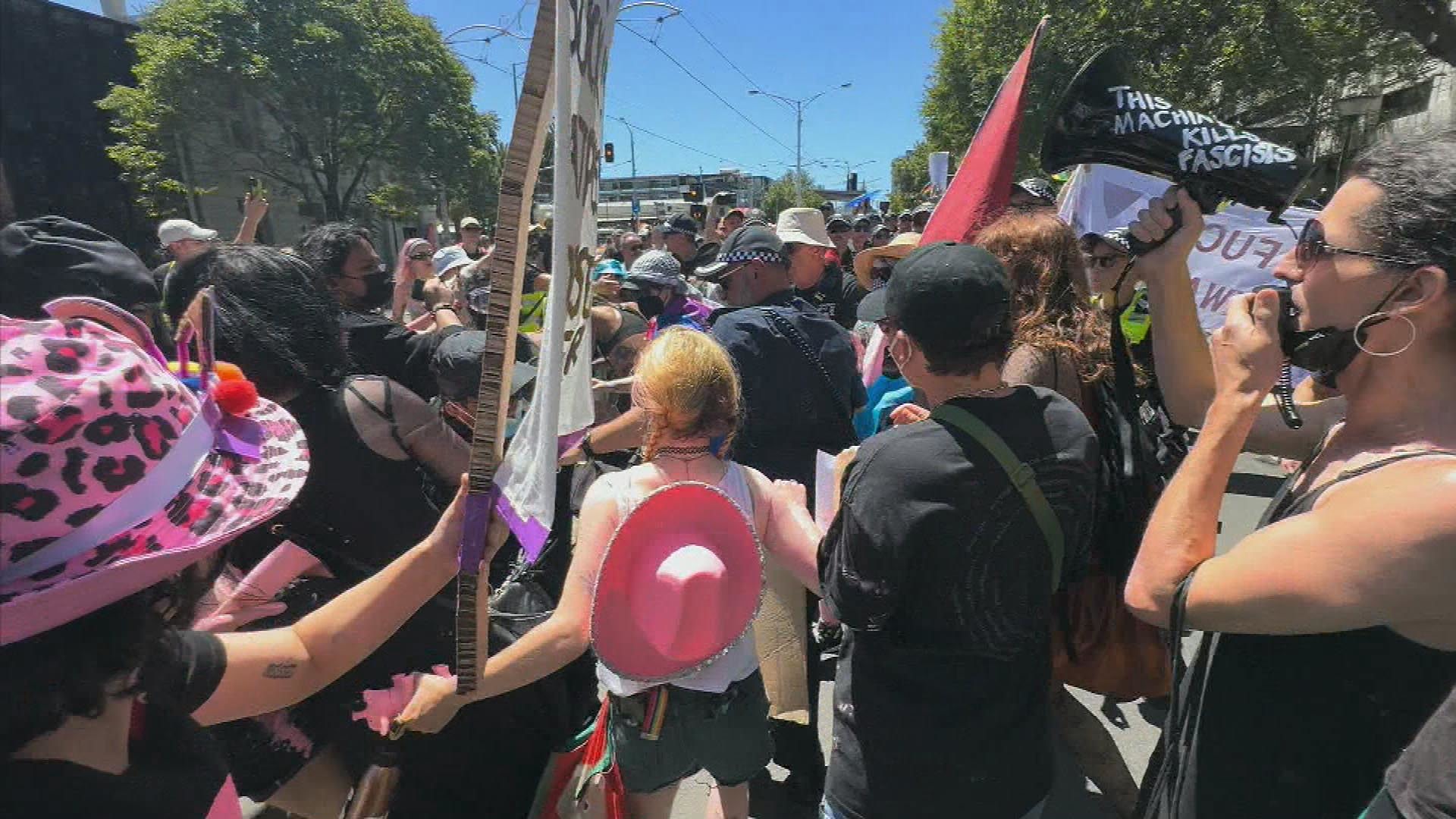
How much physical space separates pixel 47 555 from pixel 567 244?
68cm

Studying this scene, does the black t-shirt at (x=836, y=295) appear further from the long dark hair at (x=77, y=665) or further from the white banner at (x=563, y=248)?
the long dark hair at (x=77, y=665)

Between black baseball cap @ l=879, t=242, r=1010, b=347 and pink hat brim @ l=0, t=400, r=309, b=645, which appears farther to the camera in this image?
black baseball cap @ l=879, t=242, r=1010, b=347

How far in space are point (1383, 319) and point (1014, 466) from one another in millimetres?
595

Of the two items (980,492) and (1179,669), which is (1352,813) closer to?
(1179,669)

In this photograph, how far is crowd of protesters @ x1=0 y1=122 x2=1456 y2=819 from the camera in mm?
890

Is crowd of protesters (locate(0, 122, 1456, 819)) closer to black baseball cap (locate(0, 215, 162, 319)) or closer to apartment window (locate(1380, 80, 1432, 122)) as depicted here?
black baseball cap (locate(0, 215, 162, 319))

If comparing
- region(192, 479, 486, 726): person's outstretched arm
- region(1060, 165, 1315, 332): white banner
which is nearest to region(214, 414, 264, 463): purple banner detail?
region(192, 479, 486, 726): person's outstretched arm

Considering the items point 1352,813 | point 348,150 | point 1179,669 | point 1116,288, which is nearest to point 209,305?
point 1179,669

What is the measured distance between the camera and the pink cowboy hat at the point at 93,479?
751mm

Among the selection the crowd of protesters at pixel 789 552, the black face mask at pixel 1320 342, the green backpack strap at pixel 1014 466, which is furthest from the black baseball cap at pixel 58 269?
the black face mask at pixel 1320 342

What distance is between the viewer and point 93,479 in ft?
2.59

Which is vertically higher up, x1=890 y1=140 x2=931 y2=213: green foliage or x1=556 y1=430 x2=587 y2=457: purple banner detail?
x1=890 y1=140 x2=931 y2=213: green foliage

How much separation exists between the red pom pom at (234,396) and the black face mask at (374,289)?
258 cm

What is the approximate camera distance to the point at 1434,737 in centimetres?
91
